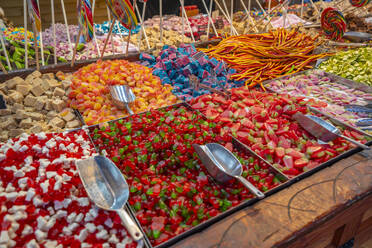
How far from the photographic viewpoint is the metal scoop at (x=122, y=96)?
1.76 meters

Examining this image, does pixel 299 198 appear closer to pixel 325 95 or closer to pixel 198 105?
pixel 198 105

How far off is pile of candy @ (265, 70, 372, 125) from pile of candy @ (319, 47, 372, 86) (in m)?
0.13

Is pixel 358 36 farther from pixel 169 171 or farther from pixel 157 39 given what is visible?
pixel 169 171

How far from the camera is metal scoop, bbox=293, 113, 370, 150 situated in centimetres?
139

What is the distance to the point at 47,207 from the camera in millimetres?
961

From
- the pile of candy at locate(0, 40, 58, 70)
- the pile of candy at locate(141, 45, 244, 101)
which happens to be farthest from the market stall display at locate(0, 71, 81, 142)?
the pile of candy at locate(0, 40, 58, 70)

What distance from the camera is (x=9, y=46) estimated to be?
2980 mm

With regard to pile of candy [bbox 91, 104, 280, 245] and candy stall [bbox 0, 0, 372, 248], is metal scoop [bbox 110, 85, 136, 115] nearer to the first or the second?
candy stall [bbox 0, 0, 372, 248]

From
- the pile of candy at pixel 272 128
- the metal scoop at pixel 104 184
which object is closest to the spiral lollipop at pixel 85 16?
the pile of candy at pixel 272 128

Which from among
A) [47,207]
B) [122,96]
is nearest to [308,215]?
[47,207]

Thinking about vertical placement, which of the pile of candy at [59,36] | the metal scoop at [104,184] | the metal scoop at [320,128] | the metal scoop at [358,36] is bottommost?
the metal scoop at [104,184]

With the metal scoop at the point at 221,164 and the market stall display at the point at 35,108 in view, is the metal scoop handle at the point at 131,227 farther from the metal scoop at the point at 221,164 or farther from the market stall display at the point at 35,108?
the market stall display at the point at 35,108

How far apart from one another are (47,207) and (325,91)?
6.94 ft

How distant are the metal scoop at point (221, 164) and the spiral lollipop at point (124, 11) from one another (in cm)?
109
